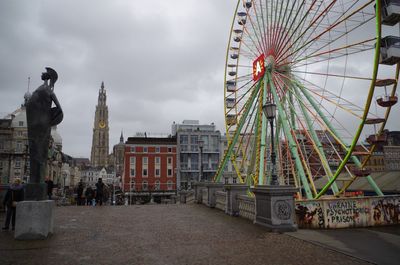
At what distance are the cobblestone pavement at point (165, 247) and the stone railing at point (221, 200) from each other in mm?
5033

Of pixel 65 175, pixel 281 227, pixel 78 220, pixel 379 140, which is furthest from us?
pixel 65 175

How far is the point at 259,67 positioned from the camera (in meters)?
21.5

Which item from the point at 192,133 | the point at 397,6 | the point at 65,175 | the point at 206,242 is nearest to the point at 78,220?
the point at 206,242

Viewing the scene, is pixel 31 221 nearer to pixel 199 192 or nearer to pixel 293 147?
pixel 293 147

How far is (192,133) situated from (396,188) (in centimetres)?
5022

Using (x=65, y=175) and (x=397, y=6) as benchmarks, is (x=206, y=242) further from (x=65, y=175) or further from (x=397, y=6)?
(x=65, y=175)

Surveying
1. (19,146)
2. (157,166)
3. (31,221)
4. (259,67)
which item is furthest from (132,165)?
(31,221)

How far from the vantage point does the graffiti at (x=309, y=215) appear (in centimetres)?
1077

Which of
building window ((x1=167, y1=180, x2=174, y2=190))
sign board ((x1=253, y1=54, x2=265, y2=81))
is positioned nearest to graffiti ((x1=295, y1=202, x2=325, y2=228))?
sign board ((x1=253, y1=54, x2=265, y2=81))

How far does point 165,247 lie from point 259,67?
16589 millimetres

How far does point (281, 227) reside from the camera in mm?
9836

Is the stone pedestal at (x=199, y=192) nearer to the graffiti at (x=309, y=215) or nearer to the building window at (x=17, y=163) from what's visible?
the graffiti at (x=309, y=215)

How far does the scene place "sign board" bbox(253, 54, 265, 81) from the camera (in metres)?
20.9

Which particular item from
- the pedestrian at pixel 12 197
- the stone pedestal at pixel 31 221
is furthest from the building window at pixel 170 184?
the stone pedestal at pixel 31 221
